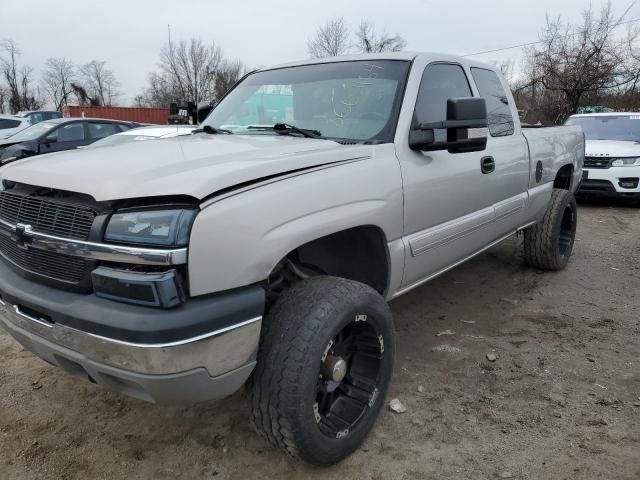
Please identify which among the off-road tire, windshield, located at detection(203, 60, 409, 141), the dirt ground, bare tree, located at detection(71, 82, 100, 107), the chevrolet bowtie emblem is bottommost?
the dirt ground

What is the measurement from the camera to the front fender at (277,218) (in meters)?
1.79

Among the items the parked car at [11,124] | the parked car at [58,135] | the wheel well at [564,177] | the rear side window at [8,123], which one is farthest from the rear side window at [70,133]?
the wheel well at [564,177]

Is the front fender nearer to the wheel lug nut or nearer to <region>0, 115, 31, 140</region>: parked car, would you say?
the wheel lug nut

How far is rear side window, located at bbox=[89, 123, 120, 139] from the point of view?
11.2 m

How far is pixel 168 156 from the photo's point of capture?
217 cm

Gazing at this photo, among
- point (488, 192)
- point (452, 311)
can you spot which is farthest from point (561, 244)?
point (488, 192)

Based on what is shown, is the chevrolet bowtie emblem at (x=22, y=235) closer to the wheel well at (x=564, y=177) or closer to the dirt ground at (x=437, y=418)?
the dirt ground at (x=437, y=418)

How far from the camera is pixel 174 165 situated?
1.99 metres

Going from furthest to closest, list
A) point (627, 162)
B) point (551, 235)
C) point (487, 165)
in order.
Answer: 1. point (627, 162)
2. point (551, 235)
3. point (487, 165)

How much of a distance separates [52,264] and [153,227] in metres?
0.51

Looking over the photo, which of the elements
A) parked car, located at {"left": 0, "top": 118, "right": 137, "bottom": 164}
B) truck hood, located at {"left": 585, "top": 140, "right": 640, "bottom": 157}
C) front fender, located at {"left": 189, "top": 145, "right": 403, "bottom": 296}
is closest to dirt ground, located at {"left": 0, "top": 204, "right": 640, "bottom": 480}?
front fender, located at {"left": 189, "top": 145, "right": 403, "bottom": 296}

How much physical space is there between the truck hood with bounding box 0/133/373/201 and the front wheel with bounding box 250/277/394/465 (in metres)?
0.56

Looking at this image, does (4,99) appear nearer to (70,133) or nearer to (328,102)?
(70,133)

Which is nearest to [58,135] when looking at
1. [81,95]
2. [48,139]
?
[48,139]
